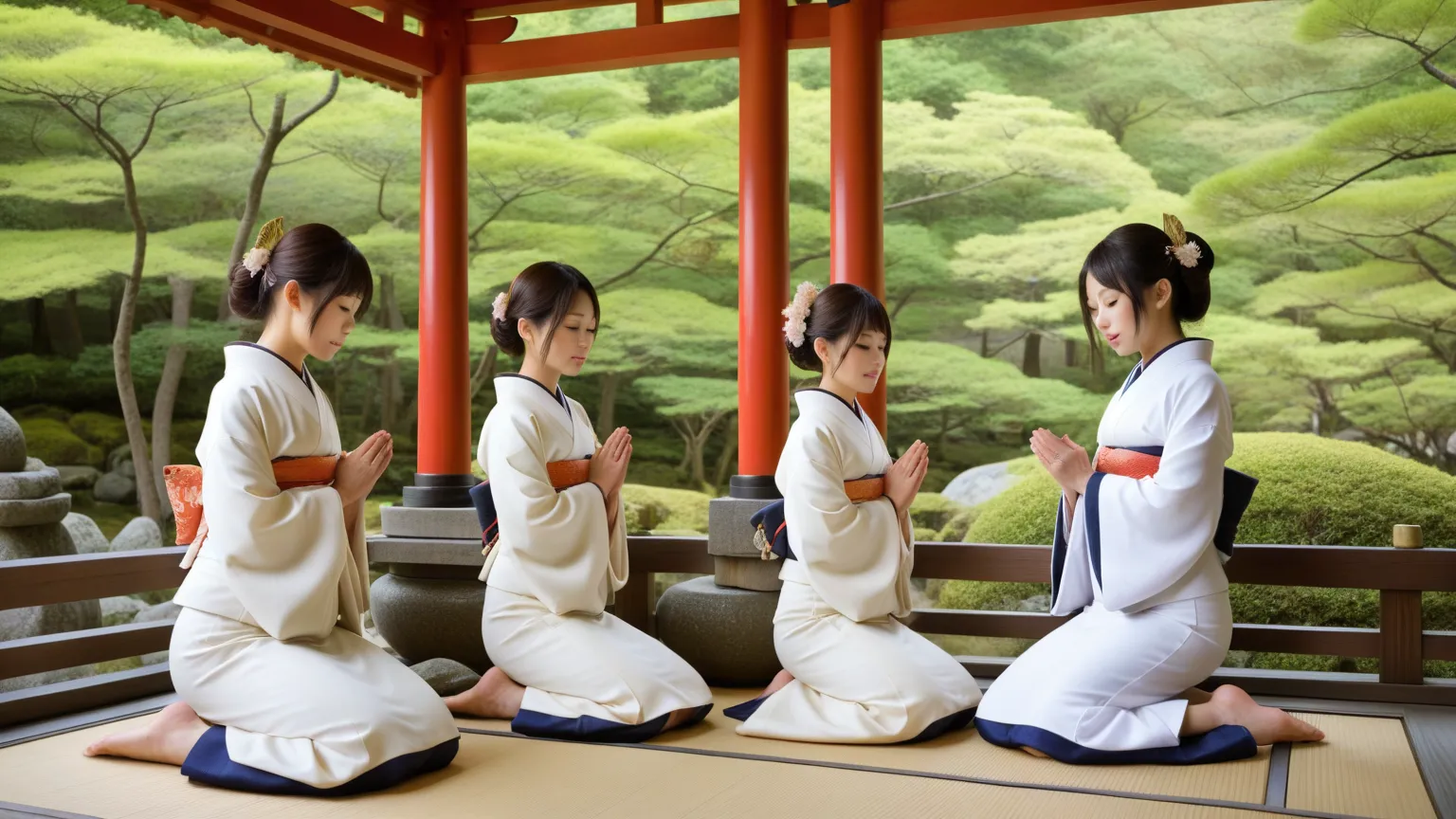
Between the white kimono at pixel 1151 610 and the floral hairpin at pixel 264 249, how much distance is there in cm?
291

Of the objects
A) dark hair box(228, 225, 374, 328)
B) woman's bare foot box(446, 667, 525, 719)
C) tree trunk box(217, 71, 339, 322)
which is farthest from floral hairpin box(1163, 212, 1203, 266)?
tree trunk box(217, 71, 339, 322)

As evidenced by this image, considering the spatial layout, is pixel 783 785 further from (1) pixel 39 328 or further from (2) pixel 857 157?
(1) pixel 39 328

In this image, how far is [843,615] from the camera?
4.31 metres

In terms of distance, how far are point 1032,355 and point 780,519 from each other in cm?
879

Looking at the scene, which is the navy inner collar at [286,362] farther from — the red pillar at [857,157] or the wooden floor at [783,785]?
the red pillar at [857,157]

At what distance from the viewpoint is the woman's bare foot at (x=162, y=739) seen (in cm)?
368

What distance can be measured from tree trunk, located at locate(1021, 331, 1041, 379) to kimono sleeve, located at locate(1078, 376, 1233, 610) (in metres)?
9.11

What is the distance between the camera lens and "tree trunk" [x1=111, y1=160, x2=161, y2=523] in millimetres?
11891

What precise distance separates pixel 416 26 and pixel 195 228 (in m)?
3.34

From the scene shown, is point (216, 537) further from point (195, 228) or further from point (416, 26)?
point (416, 26)

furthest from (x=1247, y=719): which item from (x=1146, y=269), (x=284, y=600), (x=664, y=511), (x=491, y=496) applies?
(x=664, y=511)

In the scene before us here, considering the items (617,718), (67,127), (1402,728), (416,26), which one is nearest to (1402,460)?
(1402,728)

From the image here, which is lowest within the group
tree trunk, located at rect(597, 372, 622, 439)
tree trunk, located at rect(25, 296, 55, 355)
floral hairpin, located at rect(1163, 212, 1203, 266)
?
tree trunk, located at rect(597, 372, 622, 439)

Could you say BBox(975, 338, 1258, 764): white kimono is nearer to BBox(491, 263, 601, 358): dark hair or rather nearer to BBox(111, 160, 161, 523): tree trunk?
BBox(491, 263, 601, 358): dark hair
